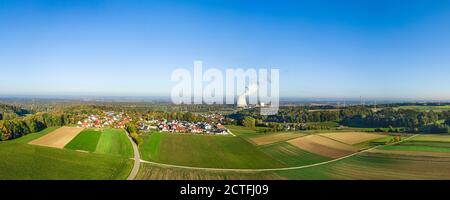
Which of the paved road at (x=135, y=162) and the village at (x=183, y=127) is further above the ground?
the village at (x=183, y=127)

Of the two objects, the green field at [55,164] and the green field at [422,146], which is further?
the green field at [422,146]

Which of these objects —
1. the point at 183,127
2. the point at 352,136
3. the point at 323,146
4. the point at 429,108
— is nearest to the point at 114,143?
the point at 183,127

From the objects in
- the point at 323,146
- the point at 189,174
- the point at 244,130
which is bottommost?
the point at 189,174

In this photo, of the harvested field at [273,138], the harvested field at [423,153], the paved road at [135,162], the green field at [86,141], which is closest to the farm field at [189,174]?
the paved road at [135,162]

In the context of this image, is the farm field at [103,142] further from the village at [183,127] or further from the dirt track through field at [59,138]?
the village at [183,127]

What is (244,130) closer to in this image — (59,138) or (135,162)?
(135,162)
